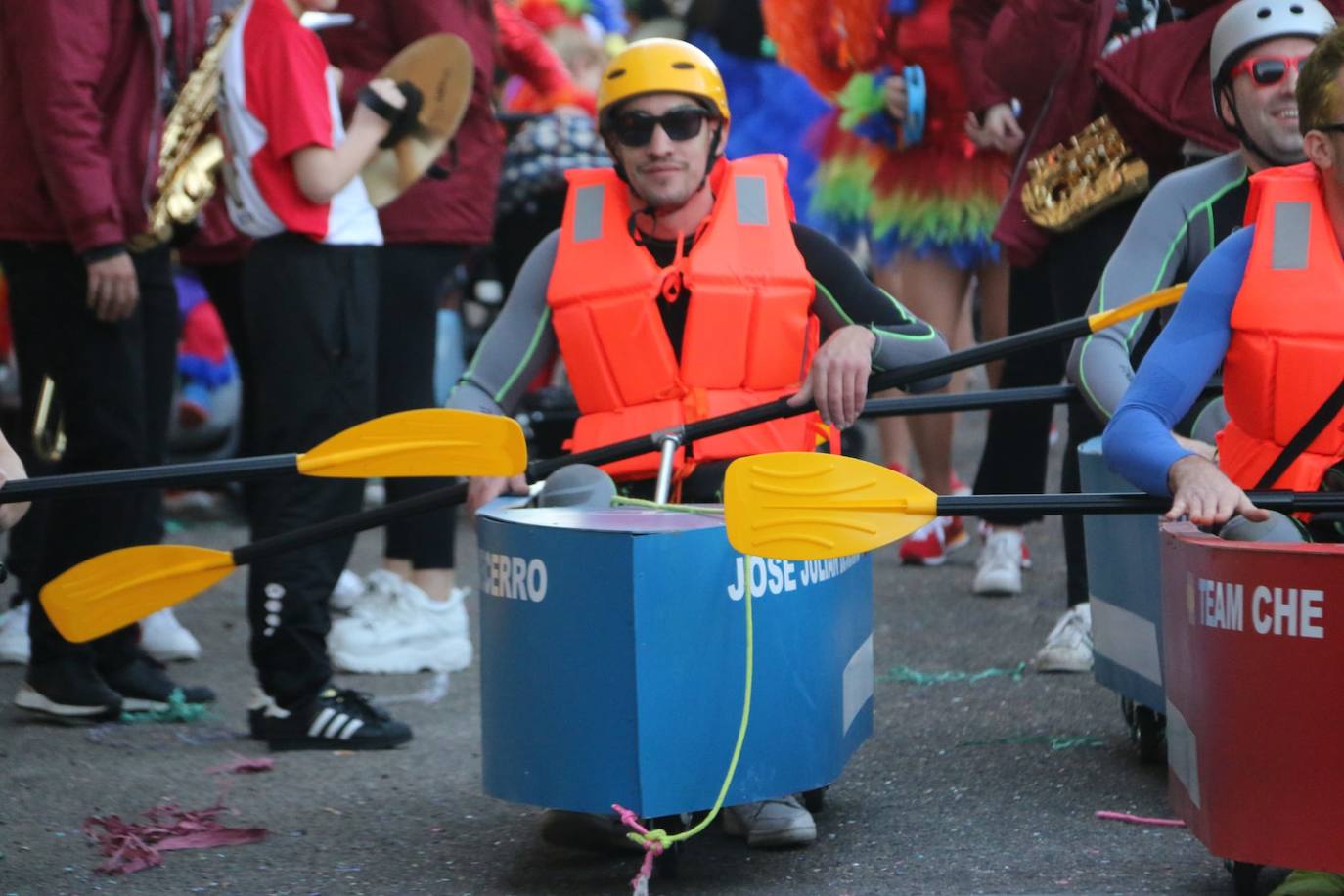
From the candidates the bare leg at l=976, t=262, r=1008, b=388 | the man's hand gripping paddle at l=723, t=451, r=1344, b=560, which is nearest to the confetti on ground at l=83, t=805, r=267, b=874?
the man's hand gripping paddle at l=723, t=451, r=1344, b=560

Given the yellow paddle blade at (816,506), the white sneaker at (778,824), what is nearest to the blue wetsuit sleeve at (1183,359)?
the yellow paddle blade at (816,506)

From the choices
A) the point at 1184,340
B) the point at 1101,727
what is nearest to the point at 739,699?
the point at 1184,340

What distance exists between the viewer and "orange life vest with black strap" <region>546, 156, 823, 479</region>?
4.15 meters

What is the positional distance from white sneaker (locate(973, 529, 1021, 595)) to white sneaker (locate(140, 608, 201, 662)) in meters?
2.35

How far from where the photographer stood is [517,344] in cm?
436

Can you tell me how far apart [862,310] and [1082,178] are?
1.05m

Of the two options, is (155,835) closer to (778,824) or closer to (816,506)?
(778,824)

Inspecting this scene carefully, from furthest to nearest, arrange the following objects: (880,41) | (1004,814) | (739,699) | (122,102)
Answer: (880,41) < (122,102) < (1004,814) < (739,699)

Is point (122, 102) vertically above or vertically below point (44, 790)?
above

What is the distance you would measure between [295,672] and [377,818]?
65cm

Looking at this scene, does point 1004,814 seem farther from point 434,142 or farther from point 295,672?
point 434,142

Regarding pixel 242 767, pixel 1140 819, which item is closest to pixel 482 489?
pixel 242 767

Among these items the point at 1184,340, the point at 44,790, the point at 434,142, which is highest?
the point at 434,142

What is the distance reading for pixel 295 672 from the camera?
4.59 metres
